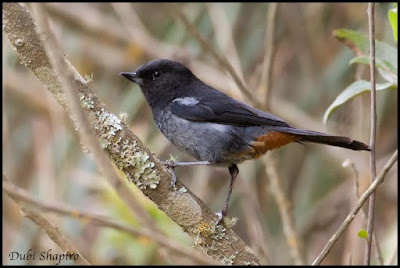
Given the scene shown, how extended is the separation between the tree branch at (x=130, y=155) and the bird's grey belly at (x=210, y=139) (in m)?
0.76

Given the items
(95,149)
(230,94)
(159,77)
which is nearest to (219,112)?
(159,77)

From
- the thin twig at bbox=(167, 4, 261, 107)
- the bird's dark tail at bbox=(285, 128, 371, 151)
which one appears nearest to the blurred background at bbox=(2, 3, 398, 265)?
the thin twig at bbox=(167, 4, 261, 107)

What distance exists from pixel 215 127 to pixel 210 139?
86 millimetres

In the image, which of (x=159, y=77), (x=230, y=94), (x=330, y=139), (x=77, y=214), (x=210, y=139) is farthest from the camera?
(x=230, y=94)

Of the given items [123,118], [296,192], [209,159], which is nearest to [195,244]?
[123,118]

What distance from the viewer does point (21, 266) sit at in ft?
13.4

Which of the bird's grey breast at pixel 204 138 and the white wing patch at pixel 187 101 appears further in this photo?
the white wing patch at pixel 187 101

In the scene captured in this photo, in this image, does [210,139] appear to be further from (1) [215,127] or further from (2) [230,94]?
→ (2) [230,94]

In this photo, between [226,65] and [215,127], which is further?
[226,65]

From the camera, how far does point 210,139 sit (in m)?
3.18

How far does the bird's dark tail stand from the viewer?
9.14ft

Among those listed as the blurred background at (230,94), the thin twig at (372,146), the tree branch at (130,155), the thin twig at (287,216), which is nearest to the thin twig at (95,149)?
the tree branch at (130,155)

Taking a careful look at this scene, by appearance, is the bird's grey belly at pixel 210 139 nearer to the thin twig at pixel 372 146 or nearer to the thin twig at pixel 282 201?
the thin twig at pixel 282 201

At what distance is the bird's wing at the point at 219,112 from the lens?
3203 millimetres
